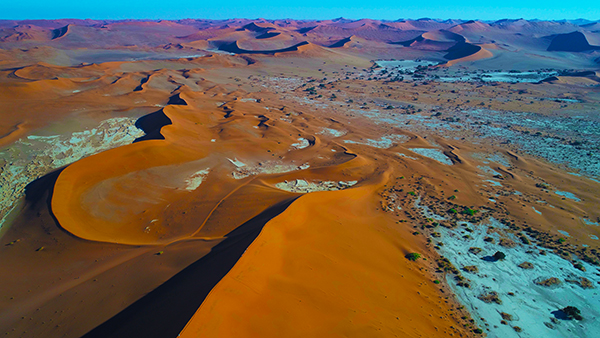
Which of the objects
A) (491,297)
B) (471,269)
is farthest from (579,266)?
(491,297)

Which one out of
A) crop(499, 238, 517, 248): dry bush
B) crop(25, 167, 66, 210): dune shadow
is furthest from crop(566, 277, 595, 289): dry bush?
crop(25, 167, 66, 210): dune shadow

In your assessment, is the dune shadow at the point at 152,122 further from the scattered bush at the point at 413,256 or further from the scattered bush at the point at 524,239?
the scattered bush at the point at 524,239

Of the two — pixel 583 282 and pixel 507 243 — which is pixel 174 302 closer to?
pixel 507 243

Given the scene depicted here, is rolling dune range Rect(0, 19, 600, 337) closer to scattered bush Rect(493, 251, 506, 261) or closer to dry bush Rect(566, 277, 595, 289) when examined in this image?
dry bush Rect(566, 277, 595, 289)

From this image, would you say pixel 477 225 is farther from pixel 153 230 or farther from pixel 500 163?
pixel 153 230

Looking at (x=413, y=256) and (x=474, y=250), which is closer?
(x=413, y=256)

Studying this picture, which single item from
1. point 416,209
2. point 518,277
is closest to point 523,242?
point 518,277
